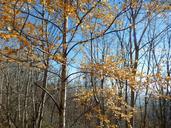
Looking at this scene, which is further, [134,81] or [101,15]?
[101,15]

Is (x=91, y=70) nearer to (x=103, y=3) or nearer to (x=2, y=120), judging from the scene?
(x=103, y=3)

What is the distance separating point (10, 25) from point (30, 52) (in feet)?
2.23

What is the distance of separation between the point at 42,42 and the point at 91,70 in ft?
3.84

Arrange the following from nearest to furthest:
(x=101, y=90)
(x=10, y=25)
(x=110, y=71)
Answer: (x=10, y=25) < (x=110, y=71) < (x=101, y=90)

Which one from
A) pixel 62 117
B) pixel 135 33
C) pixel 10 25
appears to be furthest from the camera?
pixel 135 33

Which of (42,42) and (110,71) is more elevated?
(42,42)

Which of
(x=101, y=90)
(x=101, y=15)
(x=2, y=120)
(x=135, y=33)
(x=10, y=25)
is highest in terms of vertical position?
(x=135, y=33)

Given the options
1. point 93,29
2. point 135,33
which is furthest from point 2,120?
point 93,29

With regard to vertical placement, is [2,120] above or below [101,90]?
below

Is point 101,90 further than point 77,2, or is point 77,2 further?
point 101,90

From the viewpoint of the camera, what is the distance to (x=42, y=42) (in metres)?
5.96

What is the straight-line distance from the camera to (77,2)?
17.2ft

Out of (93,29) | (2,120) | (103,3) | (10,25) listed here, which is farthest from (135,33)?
(2,120)

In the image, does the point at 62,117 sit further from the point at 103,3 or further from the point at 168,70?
the point at 168,70
